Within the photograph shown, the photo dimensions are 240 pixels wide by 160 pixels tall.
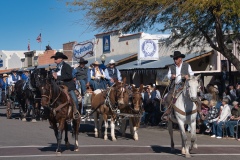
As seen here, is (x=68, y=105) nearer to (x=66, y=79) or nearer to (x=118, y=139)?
(x=66, y=79)

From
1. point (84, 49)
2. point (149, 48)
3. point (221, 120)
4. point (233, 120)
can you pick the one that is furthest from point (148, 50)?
point (84, 49)

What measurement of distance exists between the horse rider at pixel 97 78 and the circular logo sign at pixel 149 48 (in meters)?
11.8

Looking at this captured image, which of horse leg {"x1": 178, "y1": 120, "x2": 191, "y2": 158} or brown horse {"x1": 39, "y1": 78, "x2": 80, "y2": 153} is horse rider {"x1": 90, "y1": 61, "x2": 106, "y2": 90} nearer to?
brown horse {"x1": 39, "y1": 78, "x2": 80, "y2": 153}

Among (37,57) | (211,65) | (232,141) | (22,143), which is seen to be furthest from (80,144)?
(37,57)

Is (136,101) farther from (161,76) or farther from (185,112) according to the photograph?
(161,76)

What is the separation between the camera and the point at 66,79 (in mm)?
14414

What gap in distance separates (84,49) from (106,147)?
2890cm

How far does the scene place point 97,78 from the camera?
61.7ft

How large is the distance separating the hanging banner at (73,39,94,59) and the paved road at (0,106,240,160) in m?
22.2

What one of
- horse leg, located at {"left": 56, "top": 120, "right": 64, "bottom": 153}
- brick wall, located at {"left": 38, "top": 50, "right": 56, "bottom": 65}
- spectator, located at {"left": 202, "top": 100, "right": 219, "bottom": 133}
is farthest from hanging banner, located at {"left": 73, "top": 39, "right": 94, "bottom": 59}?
horse leg, located at {"left": 56, "top": 120, "right": 64, "bottom": 153}

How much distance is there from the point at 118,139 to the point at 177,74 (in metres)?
4.40

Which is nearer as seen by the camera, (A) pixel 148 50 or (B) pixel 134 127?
(B) pixel 134 127

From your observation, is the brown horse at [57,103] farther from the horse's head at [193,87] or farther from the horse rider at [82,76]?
the horse rider at [82,76]

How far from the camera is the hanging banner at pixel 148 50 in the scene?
30453 mm
